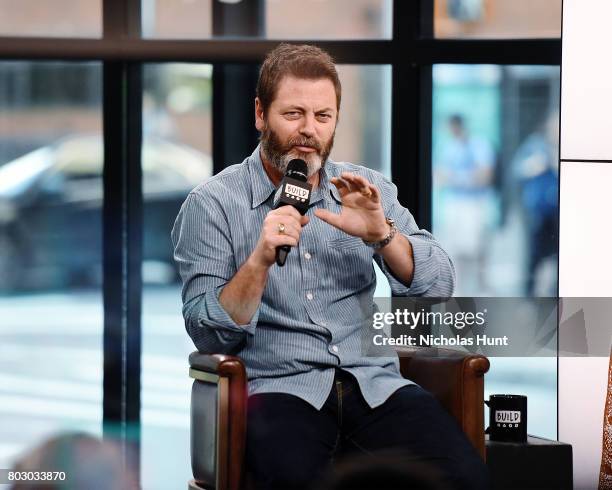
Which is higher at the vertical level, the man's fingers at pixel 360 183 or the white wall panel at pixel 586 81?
the white wall panel at pixel 586 81

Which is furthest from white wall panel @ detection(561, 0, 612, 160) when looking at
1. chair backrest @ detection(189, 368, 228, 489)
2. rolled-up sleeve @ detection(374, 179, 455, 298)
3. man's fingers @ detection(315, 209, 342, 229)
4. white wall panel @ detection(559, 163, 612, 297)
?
chair backrest @ detection(189, 368, 228, 489)

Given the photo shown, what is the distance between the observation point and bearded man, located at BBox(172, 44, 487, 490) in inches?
99.1

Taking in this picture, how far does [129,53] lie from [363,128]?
102 cm

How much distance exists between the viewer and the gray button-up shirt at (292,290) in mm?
2635

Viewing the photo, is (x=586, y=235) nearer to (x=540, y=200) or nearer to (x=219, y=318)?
(x=540, y=200)

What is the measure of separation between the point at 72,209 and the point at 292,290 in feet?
6.93

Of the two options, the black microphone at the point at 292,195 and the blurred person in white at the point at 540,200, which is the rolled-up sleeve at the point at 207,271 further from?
the blurred person in white at the point at 540,200

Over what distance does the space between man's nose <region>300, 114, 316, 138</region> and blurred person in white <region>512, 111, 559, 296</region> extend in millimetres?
2012

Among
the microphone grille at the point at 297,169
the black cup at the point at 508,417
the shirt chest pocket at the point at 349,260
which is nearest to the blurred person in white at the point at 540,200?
the black cup at the point at 508,417

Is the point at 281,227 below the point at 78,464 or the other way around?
the other way around

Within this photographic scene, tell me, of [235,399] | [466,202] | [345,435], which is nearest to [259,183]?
[235,399]

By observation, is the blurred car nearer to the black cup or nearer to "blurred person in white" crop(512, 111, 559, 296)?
"blurred person in white" crop(512, 111, 559, 296)

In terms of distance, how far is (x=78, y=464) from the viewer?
168 inches

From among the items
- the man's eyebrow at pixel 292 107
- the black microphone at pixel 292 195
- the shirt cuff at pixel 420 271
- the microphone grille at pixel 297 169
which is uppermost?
the man's eyebrow at pixel 292 107
